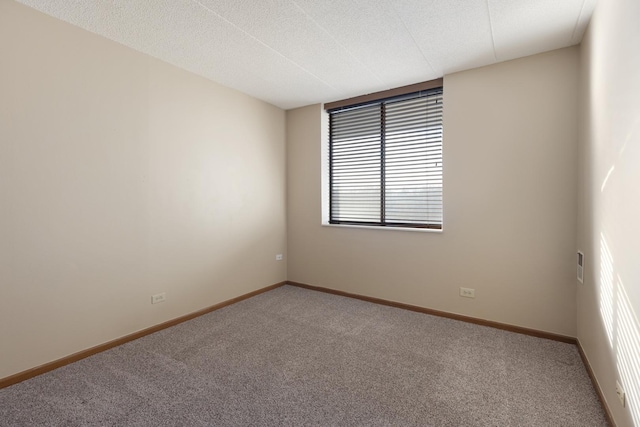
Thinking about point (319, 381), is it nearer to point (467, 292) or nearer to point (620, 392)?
point (620, 392)

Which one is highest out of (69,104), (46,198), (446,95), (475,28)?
(475,28)

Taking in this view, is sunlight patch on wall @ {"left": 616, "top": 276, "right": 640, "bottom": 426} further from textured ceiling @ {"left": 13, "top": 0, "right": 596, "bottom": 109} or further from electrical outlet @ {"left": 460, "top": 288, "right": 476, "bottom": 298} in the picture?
textured ceiling @ {"left": 13, "top": 0, "right": 596, "bottom": 109}

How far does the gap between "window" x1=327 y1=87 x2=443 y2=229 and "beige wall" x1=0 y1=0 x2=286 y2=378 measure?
1.32m

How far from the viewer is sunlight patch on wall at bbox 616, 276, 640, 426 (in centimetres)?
136

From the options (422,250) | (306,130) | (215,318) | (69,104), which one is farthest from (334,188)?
(69,104)

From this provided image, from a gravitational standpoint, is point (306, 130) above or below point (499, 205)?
above

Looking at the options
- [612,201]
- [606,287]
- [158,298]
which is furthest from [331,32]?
[158,298]

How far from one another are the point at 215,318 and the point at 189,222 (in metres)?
1.07

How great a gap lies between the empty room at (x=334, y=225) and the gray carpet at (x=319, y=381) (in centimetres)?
2

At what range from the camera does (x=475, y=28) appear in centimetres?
245

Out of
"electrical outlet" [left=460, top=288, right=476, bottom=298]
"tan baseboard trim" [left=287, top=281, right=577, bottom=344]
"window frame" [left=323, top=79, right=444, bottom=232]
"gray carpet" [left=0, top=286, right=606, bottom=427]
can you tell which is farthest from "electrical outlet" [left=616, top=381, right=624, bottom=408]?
"window frame" [left=323, top=79, right=444, bottom=232]

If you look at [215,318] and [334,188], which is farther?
[334,188]

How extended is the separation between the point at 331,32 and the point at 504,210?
2.27 meters

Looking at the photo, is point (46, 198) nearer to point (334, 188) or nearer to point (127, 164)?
point (127, 164)
